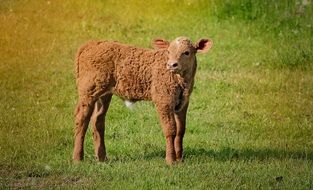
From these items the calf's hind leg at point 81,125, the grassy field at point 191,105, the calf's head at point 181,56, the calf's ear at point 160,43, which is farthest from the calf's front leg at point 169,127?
the calf's hind leg at point 81,125

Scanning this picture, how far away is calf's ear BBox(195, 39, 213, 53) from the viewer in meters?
12.0

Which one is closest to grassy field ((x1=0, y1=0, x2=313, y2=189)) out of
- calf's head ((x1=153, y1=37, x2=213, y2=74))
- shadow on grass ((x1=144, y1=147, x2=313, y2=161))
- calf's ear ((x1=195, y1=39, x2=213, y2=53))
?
shadow on grass ((x1=144, y1=147, x2=313, y2=161))

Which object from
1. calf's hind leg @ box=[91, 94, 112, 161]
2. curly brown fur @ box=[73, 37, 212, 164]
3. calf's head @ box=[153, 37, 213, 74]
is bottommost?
calf's hind leg @ box=[91, 94, 112, 161]

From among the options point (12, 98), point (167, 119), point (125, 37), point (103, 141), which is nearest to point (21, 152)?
point (103, 141)

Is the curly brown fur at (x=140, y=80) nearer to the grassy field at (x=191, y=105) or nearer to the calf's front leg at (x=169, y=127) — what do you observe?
the calf's front leg at (x=169, y=127)

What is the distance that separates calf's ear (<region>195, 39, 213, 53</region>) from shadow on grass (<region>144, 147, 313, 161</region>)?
124cm

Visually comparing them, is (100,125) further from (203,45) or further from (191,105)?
(191,105)

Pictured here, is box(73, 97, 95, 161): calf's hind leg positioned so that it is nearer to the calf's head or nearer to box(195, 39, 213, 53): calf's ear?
the calf's head

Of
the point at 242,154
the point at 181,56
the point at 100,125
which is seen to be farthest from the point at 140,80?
the point at 242,154

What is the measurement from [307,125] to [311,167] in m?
2.52

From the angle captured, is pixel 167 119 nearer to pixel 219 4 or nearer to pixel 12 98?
pixel 12 98

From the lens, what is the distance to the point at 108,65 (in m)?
12.1

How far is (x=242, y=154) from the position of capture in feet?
41.4

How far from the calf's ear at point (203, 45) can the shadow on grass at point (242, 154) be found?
1239 millimetres
